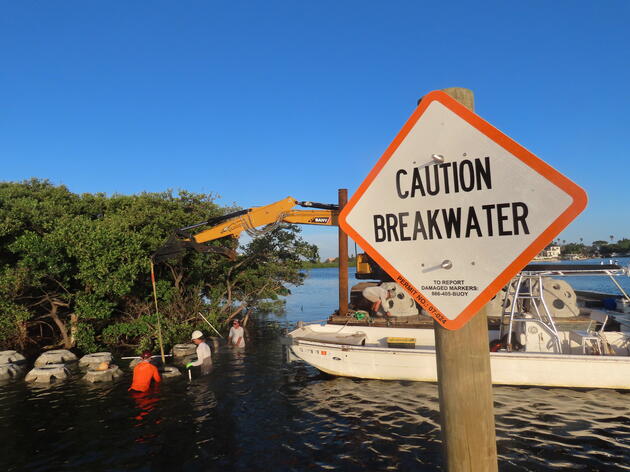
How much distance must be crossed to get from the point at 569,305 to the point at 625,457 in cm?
933

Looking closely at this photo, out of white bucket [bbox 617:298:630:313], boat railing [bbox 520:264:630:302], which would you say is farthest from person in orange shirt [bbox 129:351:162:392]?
white bucket [bbox 617:298:630:313]

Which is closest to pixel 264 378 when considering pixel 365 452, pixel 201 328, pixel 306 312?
pixel 365 452

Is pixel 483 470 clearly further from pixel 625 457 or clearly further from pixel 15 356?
pixel 15 356

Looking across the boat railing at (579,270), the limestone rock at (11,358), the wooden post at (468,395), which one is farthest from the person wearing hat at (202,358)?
the wooden post at (468,395)

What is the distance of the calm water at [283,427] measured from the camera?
7.99m

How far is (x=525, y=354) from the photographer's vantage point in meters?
11.5

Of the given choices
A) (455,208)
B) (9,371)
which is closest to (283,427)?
(455,208)

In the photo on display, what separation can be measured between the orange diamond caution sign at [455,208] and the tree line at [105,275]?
17.3 metres

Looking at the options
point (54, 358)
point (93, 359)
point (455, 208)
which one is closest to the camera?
point (455, 208)

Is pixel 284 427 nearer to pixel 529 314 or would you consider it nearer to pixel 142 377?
pixel 142 377

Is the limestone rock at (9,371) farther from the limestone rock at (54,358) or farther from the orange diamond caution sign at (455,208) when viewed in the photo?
the orange diamond caution sign at (455,208)

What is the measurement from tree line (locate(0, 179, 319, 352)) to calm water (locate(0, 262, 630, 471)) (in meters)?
5.03

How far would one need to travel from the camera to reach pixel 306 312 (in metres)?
35.0

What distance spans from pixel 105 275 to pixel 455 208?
712 inches
